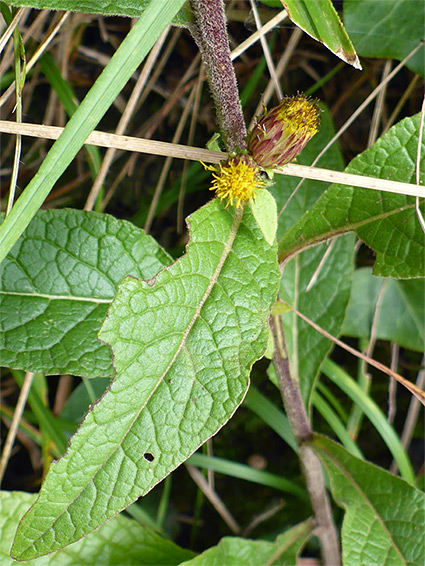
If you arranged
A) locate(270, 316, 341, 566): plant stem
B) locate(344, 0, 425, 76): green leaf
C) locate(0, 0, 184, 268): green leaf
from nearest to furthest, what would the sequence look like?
locate(0, 0, 184, 268): green leaf < locate(270, 316, 341, 566): plant stem < locate(344, 0, 425, 76): green leaf

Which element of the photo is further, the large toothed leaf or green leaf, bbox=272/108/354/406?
green leaf, bbox=272/108/354/406

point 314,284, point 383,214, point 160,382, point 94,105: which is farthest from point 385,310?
point 94,105

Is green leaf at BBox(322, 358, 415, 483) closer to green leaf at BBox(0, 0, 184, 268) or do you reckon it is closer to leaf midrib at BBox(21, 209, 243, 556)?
leaf midrib at BBox(21, 209, 243, 556)

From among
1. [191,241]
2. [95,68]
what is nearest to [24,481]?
[191,241]

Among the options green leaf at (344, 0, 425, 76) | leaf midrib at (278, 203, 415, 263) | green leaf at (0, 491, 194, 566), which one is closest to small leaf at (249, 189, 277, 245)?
leaf midrib at (278, 203, 415, 263)

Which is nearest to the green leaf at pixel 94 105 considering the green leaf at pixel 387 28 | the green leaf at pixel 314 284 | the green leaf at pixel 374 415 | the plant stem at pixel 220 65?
the plant stem at pixel 220 65

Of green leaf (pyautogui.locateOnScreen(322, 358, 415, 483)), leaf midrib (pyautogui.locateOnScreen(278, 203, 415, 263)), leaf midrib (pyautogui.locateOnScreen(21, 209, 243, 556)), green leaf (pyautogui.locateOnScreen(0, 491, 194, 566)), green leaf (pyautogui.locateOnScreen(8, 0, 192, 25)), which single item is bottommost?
green leaf (pyautogui.locateOnScreen(0, 491, 194, 566))

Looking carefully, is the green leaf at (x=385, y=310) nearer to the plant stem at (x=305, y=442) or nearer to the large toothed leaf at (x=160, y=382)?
the plant stem at (x=305, y=442)
